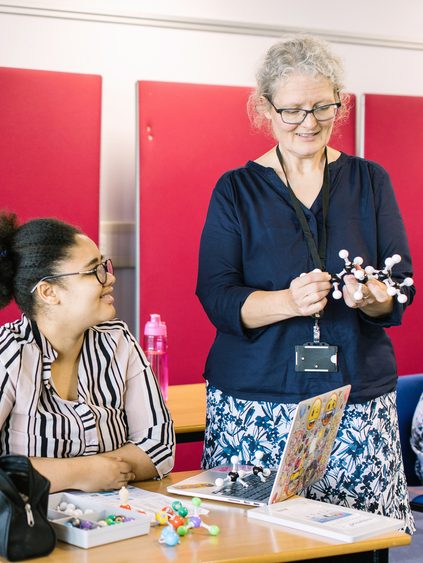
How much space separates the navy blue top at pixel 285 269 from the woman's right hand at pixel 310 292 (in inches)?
5.5

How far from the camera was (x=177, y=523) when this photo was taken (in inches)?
66.9

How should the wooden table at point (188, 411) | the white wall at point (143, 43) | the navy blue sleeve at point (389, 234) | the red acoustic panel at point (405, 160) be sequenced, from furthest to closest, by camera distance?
the red acoustic panel at point (405, 160) < the white wall at point (143, 43) < the wooden table at point (188, 411) < the navy blue sleeve at point (389, 234)

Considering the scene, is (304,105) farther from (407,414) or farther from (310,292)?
(407,414)

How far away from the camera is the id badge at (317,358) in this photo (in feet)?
6.98

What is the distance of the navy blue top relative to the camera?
2172mm

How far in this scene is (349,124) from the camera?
4598 mm

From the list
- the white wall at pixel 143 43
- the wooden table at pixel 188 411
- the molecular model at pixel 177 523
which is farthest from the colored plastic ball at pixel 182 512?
the white wall at pixel 143 43

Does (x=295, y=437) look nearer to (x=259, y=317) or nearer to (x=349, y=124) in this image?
(x=259, y=317)

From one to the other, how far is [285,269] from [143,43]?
2.43 meters

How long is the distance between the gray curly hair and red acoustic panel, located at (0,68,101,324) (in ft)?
6.30

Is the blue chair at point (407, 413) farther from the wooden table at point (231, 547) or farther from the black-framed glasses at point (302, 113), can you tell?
the wooden table at point (231, 547)

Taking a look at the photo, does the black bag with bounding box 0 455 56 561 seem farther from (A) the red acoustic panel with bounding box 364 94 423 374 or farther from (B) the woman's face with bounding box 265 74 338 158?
(A) the red acoustic panel with bounding box 364 94 423 374

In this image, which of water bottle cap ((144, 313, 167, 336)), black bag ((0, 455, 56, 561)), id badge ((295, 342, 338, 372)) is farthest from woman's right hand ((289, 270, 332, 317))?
water bottle cap ((144, 313, 167, 336))

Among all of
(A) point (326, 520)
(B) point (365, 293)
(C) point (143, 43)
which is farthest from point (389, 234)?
(C) point (143, 43)
